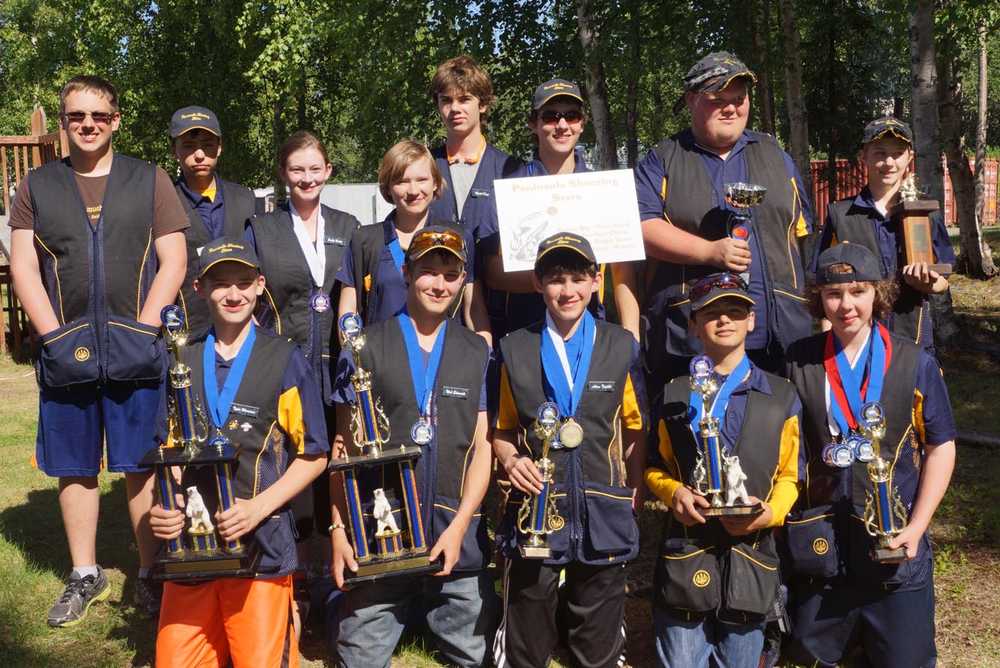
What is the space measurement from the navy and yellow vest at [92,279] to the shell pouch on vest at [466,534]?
1.77 metres

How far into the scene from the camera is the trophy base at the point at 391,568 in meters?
4.21

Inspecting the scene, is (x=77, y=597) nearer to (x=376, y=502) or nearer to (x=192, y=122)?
(x=376, y=502)

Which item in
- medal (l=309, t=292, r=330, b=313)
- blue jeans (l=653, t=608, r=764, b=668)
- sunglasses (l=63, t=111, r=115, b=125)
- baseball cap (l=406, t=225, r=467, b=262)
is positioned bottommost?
blue jeans (l=653, t=608, r=764, b=668)

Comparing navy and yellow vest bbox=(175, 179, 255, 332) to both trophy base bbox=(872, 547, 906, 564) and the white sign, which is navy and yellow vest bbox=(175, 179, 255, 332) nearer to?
the white sign

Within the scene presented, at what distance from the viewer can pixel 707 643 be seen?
14.3ft

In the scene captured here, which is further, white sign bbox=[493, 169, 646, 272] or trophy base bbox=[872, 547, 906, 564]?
white sign bbox=[493, 169, 646, 272]

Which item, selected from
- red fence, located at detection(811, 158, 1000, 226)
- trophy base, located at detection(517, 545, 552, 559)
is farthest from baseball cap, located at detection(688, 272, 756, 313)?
red fence, located at detection(811, 158, 1000, 226)

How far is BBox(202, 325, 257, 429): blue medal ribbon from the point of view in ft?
13.9

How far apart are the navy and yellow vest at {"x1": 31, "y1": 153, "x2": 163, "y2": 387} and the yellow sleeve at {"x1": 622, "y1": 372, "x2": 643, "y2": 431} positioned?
2.45m

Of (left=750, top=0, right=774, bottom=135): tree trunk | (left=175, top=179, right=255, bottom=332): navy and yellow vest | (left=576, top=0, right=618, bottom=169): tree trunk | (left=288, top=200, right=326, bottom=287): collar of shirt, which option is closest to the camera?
(left=288, top=200, right=326, bottom=287): collar of shirt

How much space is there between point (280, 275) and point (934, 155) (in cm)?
843

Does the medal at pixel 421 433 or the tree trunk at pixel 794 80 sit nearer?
the medal at pixel 421 433

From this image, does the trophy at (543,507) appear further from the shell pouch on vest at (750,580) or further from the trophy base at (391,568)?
the shell pouch on vest at (750,580)

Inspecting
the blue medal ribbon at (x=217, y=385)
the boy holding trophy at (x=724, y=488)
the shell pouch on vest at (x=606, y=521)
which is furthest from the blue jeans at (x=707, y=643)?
the blue medal ribbon at (x=217, y=385)
